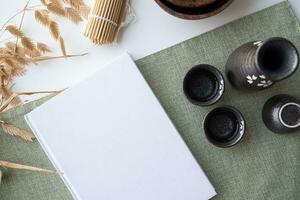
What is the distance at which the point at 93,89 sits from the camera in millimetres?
883

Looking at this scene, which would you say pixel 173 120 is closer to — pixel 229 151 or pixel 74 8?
pixel 229 151

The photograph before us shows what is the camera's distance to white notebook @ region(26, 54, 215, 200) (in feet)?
2.89

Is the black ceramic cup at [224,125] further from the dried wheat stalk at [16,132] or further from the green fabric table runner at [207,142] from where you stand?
the dried wheat stalk at [16,132]

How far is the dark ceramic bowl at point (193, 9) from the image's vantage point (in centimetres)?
81

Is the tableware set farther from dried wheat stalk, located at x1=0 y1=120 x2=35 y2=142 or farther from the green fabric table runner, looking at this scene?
dried wheat stalk, located at x1=0 y1=120 x2=35 y2=142

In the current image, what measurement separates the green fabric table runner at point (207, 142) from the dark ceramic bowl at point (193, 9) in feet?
0.24

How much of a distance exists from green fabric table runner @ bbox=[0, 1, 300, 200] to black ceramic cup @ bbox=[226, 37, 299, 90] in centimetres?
10

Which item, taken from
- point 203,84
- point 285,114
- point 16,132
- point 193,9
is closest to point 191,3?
point 193,9

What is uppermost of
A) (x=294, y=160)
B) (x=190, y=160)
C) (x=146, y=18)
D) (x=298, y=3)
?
(x=146, y=18)

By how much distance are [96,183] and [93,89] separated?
0.18 meters

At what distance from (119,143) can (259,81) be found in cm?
28

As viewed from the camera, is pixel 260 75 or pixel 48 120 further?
pixel 48 120

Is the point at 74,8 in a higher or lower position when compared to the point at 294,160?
higher

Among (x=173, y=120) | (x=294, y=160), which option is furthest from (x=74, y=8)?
(x=294, y=160)
